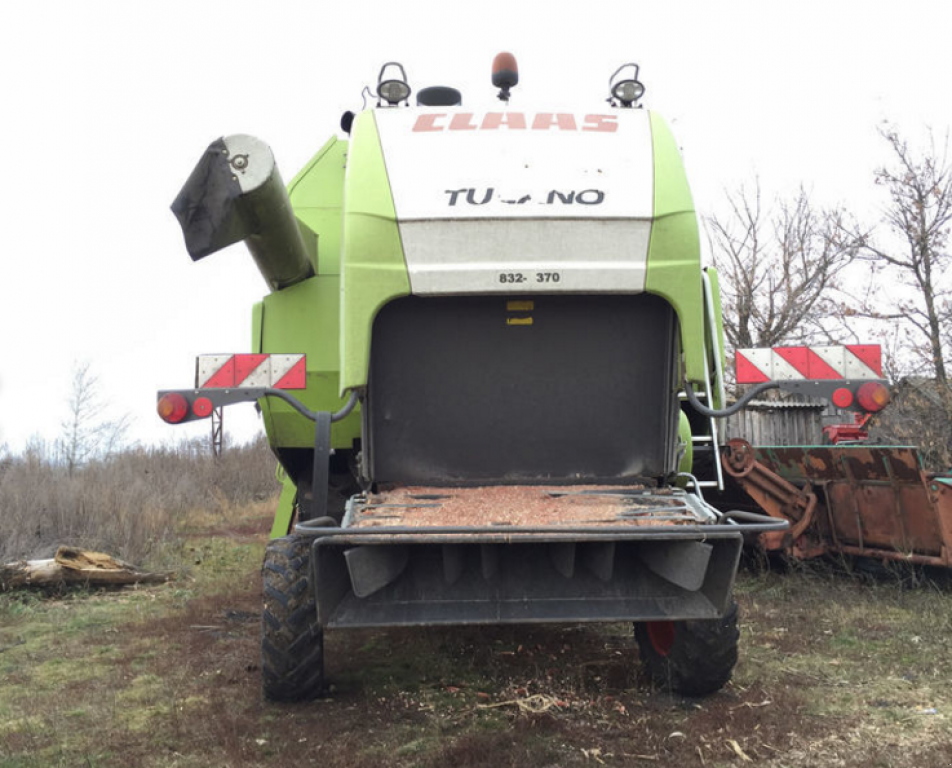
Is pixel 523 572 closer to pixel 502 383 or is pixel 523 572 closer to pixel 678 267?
pixel 502 383

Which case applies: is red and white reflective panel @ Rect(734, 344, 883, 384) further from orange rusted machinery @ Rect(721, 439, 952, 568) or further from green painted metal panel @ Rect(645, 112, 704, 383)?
orange rusted machinery @ Rect(721, 439, 952, 568)

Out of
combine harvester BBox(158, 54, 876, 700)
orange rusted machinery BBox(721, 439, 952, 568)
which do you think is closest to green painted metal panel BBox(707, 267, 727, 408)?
combine harvester BBox(158, 54, 876, 700)

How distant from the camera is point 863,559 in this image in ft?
24.0

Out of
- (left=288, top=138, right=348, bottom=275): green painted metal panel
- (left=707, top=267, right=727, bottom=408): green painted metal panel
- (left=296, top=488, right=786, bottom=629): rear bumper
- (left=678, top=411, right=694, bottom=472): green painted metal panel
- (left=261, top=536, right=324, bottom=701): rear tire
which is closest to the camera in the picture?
(left=296, top=488, right=786, bottom=629): rear bumper

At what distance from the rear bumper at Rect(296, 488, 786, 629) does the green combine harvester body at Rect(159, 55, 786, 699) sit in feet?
0.03

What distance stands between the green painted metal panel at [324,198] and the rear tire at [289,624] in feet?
6.72

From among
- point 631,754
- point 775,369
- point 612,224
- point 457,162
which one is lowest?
point 631,754

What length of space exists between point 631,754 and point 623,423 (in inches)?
64.8

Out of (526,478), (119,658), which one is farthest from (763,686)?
(119,658)

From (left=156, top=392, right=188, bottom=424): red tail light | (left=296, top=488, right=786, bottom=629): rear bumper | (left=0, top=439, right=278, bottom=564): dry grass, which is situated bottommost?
(left=0, top=439, right=278, bottom=564): dry grass

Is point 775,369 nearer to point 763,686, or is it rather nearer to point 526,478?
point 526,478

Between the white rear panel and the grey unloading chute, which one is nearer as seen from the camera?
the grey unloading chute

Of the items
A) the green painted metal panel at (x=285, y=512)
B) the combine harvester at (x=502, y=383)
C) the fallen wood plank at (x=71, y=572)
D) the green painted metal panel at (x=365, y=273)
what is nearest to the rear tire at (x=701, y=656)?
→ the combine harvester at (x=502, y=383)

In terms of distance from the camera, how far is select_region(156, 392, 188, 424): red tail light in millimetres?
4090
